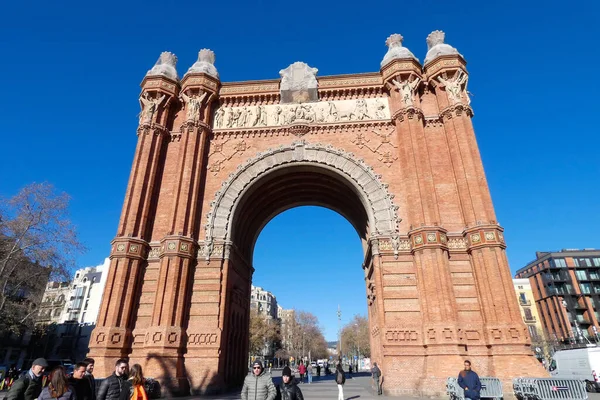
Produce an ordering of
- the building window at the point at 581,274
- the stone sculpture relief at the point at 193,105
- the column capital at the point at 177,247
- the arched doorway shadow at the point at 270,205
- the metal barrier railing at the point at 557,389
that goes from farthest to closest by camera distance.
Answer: the building window at the point at 581,274, the stone sculpture relief at the point at 193,105, the arched doorway shadow at the point at 270,205, the column capital at the point at 177,247, the metal barrier railing at the point at 557,389

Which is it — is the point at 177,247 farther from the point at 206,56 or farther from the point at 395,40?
the point at 395,40

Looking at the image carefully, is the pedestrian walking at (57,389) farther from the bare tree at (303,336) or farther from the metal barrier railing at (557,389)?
the bare tree at (303,336)

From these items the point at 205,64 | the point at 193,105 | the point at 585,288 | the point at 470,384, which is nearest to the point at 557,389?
the point at 470,384

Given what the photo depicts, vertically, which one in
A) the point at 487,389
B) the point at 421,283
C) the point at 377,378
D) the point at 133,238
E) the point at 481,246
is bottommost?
the point at 487,389

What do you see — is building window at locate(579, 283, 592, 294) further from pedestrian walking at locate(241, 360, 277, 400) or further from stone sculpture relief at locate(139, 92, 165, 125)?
pedestrian walking at locate(241, 360, 277, 400)

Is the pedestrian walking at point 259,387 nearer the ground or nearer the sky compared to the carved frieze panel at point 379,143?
nearer the ground

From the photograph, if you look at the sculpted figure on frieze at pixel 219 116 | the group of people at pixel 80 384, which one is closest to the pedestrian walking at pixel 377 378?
the group of people at pixel 80 384

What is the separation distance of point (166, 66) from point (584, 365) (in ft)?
95.1

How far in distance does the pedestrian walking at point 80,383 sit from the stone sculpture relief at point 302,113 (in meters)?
16.3

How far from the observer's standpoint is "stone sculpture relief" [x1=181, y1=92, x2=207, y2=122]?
19.8 m

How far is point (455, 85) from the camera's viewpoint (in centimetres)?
1891

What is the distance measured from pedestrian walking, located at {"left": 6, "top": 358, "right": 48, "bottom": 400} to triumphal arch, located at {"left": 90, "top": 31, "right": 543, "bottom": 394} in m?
9.90

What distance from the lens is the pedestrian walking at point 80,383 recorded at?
5.60 m

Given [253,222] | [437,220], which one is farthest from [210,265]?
[437,220]
